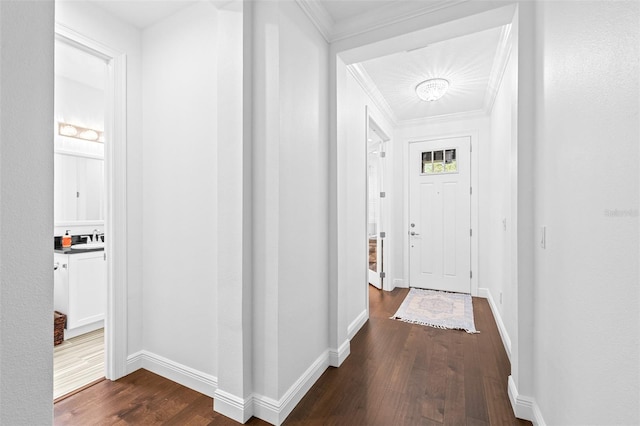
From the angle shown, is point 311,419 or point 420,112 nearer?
point 311,419

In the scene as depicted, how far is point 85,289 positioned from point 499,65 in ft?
15.6

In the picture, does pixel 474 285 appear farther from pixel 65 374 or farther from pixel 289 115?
pixel 65 374

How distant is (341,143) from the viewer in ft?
8.43

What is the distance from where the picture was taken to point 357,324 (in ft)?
10.2

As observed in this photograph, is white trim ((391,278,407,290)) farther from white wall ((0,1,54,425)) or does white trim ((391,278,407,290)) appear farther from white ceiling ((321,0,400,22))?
white wall ((0,1,54,425))

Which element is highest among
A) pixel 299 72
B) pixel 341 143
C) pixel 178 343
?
pixel 299 72

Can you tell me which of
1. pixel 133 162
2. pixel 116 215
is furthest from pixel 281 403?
pixel 133 162

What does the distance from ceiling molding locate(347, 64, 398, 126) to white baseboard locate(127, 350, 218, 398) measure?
2.92 m

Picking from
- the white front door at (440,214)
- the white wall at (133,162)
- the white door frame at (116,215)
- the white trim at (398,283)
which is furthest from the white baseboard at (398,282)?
the white door frame at (116,215)

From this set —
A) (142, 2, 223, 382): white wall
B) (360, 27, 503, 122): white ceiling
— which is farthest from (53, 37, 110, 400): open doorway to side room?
(360, 27, 503, 122): white ceiling

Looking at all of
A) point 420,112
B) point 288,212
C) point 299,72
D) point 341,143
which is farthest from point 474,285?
point 299,72

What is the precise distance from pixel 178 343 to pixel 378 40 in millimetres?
2761

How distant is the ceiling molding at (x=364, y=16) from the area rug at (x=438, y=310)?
2974 mm

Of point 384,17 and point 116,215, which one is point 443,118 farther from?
point 116,215
